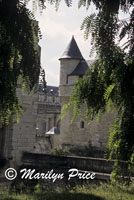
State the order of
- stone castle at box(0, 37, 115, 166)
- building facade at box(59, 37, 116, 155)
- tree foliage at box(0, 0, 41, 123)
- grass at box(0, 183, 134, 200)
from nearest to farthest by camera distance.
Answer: tree foliage at box(0, 0, 41, 123) → grass at box(0, 183, 134, 200) → stone castle at box(0, 37, 115, 166) → building facade at box(59, 37, 116, 155)

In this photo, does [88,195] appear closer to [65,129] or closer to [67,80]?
[65,129]

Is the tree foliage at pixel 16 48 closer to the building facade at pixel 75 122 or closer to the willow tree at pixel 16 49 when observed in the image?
the willow tree at pixel 16 49

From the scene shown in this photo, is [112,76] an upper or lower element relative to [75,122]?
upper

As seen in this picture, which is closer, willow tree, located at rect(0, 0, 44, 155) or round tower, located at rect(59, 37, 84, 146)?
willow tree, located at rect(0, 0, 44, 155)

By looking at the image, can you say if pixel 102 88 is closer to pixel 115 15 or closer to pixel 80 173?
pixel 115 15

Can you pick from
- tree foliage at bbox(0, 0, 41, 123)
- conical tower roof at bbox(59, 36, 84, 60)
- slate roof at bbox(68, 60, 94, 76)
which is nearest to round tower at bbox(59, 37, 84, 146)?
conical tower roof at bbox(59, 36, 84, 60)

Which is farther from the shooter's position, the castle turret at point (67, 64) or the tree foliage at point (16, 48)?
the castle turret at point (67, 64)

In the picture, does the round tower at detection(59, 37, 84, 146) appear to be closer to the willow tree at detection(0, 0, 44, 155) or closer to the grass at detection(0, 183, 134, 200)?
the grass at detection(0, 183, 134, 200)

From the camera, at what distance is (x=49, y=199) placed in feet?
18.4

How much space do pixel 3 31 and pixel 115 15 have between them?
144cm

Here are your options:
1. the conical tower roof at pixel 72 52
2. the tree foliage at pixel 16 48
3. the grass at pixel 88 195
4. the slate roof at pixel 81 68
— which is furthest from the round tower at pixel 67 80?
the tree foliage at pixel 16 48

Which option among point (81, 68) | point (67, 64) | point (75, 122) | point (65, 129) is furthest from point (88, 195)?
point (67, 64)

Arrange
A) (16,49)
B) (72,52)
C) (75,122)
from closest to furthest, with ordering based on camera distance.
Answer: (16,49) → (75,122) → (72,52)

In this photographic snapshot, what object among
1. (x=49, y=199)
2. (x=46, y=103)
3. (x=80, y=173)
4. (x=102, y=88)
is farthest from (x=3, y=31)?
(x=46, y=103)
